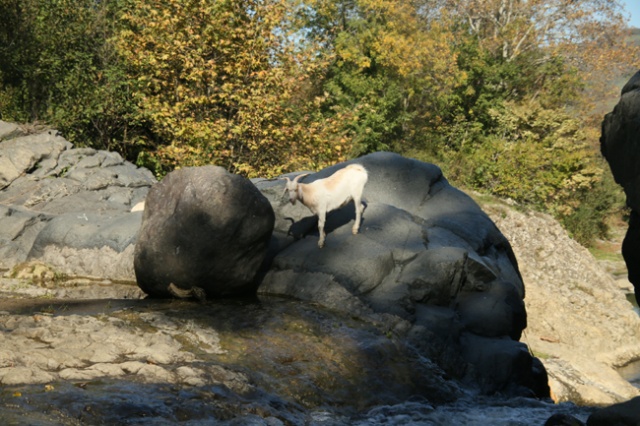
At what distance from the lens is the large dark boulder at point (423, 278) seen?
396 inches

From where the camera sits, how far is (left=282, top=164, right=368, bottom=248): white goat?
1152 centimetres

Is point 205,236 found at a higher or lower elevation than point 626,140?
lower

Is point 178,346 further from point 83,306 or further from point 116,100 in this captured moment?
point 116,100

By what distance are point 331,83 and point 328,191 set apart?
983 inches

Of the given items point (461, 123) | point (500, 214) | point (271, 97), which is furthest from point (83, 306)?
point (461, 123)

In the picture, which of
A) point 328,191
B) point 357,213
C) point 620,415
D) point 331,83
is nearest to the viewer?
point 620,415

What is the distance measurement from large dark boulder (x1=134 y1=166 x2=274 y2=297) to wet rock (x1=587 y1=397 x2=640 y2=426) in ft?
19.8

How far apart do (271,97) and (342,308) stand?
1039cm

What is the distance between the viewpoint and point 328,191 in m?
11.6

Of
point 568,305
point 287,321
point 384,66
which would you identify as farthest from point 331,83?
point 287,321

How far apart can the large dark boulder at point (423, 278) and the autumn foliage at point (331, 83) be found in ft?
24.8

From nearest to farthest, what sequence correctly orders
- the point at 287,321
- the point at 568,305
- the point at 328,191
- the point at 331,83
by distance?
the point at 287,321 → the point at 328,191 → the point at 568,305 → the point at 331,83

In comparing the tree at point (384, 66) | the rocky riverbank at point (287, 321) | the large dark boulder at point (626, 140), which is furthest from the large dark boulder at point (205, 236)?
the tree at point (384, 66)

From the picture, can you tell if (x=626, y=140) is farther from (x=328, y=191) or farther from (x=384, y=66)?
(x=384, y=66)
